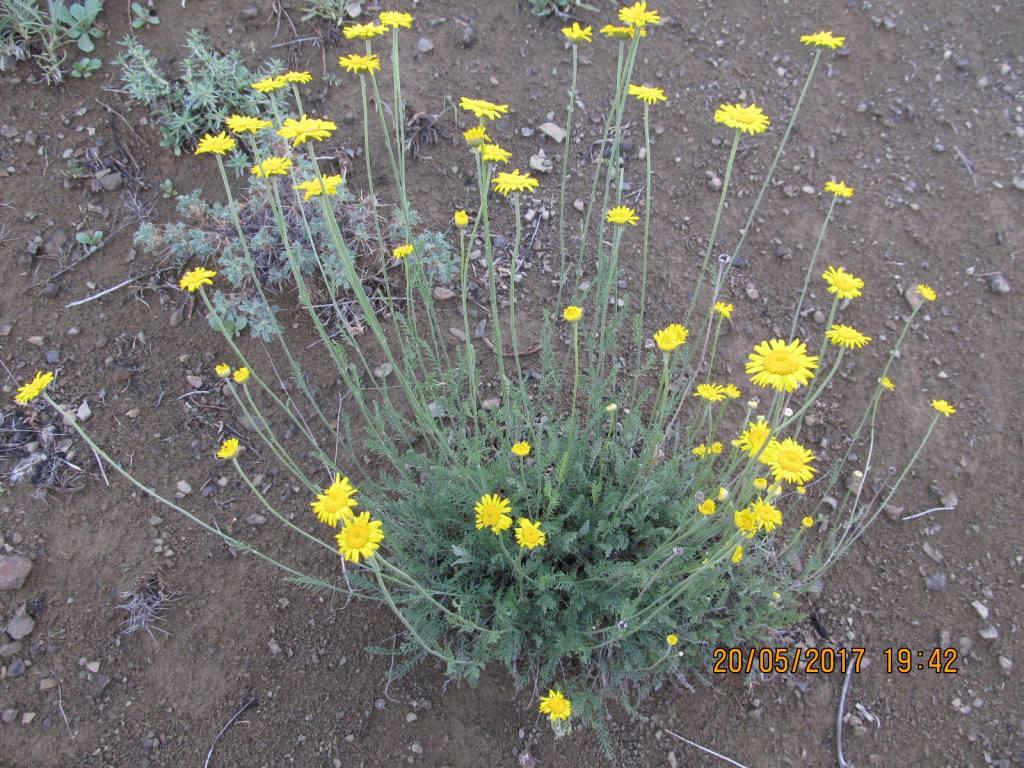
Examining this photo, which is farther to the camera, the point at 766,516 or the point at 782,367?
the point at 766,516

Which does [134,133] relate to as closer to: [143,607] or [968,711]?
[143,607]

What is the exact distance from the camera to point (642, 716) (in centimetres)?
233

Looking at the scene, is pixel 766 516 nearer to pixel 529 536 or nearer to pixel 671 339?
pixel 671 339

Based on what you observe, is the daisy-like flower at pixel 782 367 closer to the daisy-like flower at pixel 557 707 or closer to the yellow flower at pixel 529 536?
the yellow flower at pixel 529 536

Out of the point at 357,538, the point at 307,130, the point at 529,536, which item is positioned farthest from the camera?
the point at 529,536

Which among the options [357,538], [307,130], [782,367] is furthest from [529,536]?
[307,130]

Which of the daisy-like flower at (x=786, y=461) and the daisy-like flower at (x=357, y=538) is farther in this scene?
the daisy-like flower at (x=786, y=461)

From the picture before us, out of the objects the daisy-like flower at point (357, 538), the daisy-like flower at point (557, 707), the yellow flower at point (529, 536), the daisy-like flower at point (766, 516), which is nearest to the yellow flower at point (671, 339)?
the daisy-like flower at point (766, 516)

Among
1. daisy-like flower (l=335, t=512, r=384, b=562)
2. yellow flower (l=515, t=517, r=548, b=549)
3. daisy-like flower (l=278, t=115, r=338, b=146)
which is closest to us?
daisy-like flower (l=335, t=512, r=384, b=562)

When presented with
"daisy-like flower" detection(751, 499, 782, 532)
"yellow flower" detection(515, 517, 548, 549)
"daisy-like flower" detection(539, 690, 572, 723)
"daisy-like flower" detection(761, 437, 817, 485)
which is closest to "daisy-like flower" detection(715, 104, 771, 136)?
"daisy-like flower" detection(761, 437, 817, 485)

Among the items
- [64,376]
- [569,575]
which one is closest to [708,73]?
[569,575]

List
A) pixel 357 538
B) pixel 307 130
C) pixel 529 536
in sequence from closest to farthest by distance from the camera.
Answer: pixel 357 538 → pixel 307 130 → pixel 529 536

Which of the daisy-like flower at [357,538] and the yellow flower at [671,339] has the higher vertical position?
the yellow flower at [671,339]

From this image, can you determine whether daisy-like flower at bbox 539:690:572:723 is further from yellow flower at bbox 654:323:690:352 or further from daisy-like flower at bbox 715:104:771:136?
daisy-like flower at bbox 715:104:771:136
